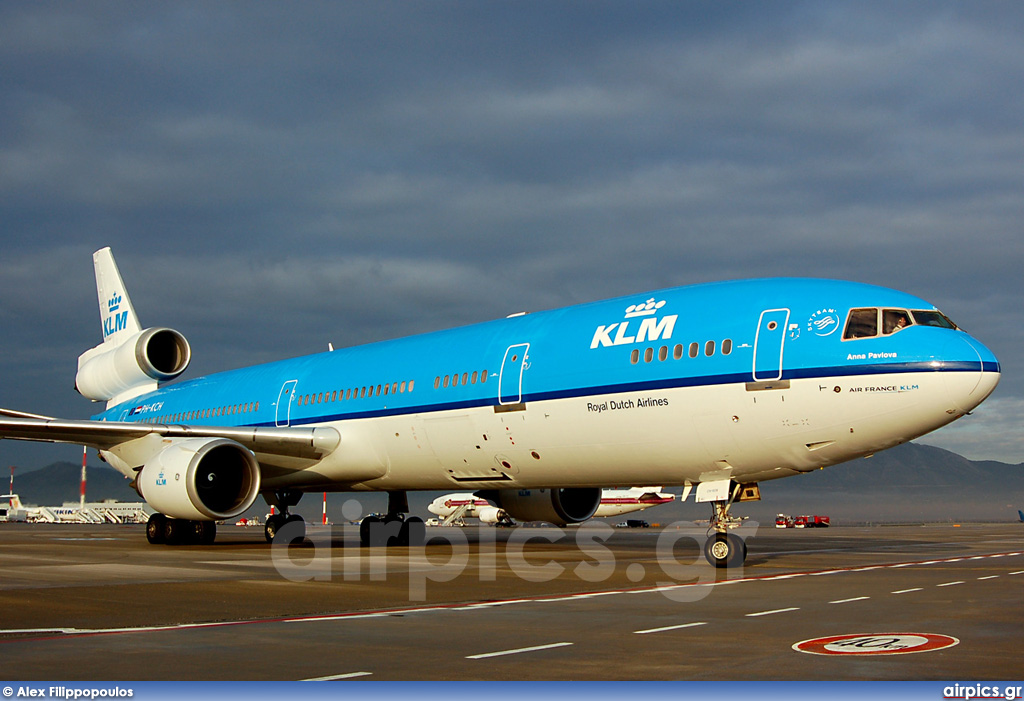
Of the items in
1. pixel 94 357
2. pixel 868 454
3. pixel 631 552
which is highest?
pixel 94 357

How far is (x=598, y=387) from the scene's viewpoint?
55.1 feet

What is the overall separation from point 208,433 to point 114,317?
13.6 metres

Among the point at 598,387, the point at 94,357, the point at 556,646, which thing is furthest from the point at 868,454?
the point at 94,357

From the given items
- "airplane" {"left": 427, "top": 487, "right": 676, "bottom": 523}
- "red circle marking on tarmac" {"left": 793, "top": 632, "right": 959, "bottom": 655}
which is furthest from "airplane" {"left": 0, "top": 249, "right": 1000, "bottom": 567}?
"airplane" {"left": 427, "top": 487, "right": 676, "bottom": 523}

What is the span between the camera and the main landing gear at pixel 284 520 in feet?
89.9

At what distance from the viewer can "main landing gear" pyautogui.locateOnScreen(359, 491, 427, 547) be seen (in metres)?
26.0

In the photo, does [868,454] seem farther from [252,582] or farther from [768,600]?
[252,582]

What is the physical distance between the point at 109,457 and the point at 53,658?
24306 millimetres

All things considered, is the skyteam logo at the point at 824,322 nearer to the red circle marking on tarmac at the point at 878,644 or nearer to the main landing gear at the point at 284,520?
the red circle marking on tarmac at the point at 878,644

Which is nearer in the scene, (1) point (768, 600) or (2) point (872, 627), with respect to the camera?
(2) point (872, 627)

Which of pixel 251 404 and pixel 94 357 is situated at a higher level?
pixel 94 357

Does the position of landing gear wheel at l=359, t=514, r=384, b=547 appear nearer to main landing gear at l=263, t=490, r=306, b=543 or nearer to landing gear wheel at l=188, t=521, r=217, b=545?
main landing gear at l=263, t=490, r=306, b=543

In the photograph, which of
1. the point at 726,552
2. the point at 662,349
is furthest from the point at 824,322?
the point at 726,552

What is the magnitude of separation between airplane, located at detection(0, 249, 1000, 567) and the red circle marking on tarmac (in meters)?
6.78
